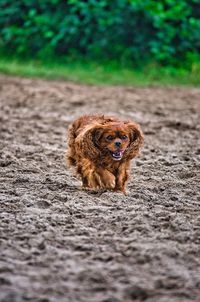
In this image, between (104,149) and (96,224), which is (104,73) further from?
(96,224)

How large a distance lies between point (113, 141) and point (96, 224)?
484mm

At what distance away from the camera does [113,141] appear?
405 cm

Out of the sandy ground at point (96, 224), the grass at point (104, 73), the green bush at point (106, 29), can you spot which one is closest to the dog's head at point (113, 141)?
the sandy ground at point (96, 224)

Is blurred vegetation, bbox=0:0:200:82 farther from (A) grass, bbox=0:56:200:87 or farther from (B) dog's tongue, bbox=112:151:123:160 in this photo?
(B) dog's tongue, bbox=112:151:123:160

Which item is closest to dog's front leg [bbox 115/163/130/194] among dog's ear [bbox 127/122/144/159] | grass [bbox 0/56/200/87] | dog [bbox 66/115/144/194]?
dog [bbox 66/115/144/194]

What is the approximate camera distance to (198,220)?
4.09 metres

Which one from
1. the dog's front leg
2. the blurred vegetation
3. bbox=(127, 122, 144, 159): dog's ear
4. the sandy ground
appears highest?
the blurred vegetation

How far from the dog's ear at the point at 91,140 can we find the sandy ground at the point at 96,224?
332 mm

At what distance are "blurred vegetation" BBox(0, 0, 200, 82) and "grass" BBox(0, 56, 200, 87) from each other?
120 mm

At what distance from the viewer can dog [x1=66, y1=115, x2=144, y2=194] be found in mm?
4082

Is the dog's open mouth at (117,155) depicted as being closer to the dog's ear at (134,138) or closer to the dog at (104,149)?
the dog at (104,149)

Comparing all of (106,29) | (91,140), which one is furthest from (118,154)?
(106,29)

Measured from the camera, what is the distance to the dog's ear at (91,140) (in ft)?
13.5

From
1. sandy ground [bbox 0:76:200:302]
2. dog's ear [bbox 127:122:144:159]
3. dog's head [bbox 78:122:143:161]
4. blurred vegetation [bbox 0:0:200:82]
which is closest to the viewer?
sandy ground [bbox 0:76:200:302]
